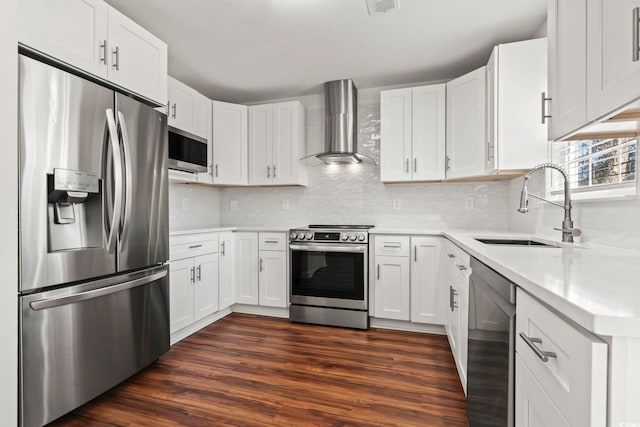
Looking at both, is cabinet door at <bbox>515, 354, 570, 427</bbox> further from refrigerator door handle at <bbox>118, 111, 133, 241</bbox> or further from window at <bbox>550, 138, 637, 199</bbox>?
refrigerator door handle at <bbox>118, 111, 133, 241</bbox>

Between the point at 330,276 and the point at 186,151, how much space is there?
5.98 feet

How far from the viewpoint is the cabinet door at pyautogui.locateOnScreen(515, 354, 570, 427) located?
0.74 m

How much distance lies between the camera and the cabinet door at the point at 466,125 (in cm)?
279

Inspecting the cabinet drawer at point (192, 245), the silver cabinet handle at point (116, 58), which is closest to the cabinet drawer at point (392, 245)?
the cabinet drawer at point (192, 245)

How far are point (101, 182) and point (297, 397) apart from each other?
5.52 feet

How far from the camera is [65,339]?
161 centimetres

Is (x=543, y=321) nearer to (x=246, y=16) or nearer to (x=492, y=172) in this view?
(x=492, y=172)

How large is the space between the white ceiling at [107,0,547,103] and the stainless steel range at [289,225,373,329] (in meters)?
1.63

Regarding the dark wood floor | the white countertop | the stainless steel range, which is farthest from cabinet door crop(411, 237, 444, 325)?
the white countertop

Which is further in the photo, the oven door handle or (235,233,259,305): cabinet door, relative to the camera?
(235,233,259,305): cabinet door

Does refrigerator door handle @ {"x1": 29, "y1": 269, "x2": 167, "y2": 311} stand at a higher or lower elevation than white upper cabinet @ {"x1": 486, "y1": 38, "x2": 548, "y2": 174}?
lower

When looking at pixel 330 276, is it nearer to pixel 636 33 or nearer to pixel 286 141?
pixel 286 141

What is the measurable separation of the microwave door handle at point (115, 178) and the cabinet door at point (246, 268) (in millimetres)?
1712

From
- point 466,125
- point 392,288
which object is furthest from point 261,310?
point 466,125
